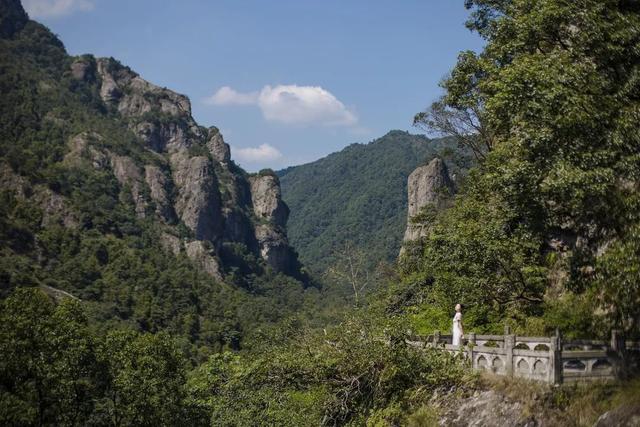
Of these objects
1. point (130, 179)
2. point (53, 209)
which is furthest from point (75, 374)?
point (130, 179)

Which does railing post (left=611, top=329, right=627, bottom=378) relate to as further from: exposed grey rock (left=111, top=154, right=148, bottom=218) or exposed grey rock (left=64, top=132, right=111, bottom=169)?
exposed grey rock (left=64, top=132, right=111, bottom=169)

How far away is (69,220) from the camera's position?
15275 cm

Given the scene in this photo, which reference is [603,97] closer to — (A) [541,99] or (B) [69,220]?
(A) [541,99]

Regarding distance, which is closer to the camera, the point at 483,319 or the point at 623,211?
the point at 623,211

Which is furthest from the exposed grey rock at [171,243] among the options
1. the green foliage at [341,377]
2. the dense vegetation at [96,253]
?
the green foliage at [341,377]

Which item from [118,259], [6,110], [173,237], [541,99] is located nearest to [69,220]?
[118,259]

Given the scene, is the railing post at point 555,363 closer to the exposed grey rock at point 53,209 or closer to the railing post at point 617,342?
the railing post at point 617,342

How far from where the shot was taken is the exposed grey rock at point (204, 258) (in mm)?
185375

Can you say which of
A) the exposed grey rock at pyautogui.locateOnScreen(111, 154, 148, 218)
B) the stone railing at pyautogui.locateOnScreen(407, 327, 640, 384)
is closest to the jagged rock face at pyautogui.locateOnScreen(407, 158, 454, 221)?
the stone railing at pyautogui.locateOnScreen(407, 327, 640, 384)

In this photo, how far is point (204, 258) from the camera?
187 meters

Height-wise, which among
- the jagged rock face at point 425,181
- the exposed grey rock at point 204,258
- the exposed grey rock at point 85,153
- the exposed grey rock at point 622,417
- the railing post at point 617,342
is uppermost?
the exposed grey rock at point 85,153

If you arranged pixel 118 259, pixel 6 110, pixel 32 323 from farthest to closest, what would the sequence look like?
pixel 6 110, pixel 118 259, pixel 32 323

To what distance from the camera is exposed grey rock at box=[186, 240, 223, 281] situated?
18538 centimetres

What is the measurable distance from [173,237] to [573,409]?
7098 inches
